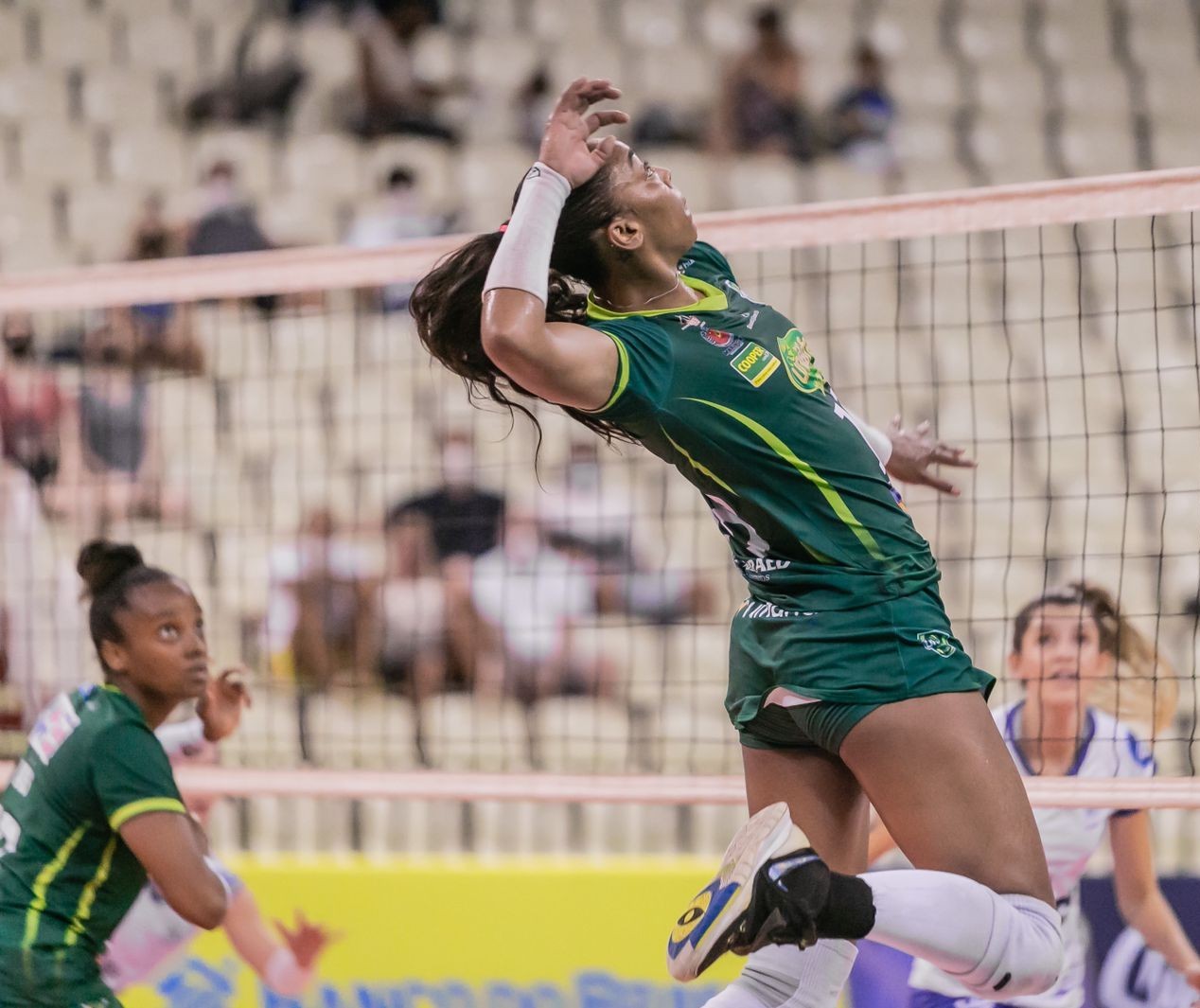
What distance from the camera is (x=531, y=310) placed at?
300 cm

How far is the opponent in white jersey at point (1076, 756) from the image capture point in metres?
4.76

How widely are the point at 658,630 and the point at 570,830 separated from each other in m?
1.11

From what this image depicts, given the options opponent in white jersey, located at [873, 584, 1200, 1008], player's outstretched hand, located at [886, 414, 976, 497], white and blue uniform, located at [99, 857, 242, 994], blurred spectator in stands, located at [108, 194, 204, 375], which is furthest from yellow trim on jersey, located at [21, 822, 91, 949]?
blurred spectator in stands, located at [108, 194, 204, 375]

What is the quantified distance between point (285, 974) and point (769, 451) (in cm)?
282

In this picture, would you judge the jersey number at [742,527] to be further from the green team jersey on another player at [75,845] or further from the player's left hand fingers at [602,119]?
the green team jersey on another player at [75,845]

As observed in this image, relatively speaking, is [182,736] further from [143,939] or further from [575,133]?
[575,133]

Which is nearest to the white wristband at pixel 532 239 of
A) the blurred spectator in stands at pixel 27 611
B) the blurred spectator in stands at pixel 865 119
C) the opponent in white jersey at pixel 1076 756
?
the opponent in white jersey at pixel 1076 756

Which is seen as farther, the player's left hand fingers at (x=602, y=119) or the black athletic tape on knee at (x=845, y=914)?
the player's left hand fingers at (x=602, y=119)

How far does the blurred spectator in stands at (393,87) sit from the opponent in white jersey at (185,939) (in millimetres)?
6071

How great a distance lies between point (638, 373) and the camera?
303 cm

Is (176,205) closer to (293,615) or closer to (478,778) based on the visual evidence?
(293,615)

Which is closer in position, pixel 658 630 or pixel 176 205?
pixel 658 630

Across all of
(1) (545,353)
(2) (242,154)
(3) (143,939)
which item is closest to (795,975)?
(1) (545,353)

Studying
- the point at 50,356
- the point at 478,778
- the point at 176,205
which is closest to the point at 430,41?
the point at 176,205
